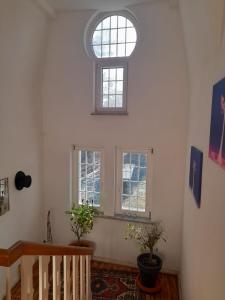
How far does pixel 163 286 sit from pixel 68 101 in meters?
3.42

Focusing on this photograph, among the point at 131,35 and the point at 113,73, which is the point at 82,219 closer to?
the point at 113,73

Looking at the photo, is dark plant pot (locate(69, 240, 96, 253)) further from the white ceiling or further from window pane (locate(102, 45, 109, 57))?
the white ceiling

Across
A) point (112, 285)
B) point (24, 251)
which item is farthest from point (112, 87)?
point (24, 251)

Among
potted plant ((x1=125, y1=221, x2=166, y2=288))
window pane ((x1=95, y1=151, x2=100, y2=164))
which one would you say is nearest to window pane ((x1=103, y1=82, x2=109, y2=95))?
window pane ((x1=95, y1=151, x2=100, y2=164))

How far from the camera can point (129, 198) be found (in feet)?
13.7

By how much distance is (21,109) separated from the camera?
146 inches

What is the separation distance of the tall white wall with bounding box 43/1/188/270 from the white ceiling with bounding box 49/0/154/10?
13cm

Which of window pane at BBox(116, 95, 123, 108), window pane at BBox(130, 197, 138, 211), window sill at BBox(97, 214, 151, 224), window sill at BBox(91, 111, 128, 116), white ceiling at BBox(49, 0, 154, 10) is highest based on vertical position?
white ceiling at BBox(49, 0, 154, 10)

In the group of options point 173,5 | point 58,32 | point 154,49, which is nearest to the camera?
point 173,5

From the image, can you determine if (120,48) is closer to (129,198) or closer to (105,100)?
(105,100)

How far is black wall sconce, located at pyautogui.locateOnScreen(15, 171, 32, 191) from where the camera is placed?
361 centimetres

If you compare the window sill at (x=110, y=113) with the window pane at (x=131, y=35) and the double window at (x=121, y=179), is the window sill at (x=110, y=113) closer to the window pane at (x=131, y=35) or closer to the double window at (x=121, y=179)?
the double window at (x=121, y=179)

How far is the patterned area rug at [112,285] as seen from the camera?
3.49 meters

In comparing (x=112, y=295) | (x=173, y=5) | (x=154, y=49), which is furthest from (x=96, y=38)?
(x=112, y=295)
